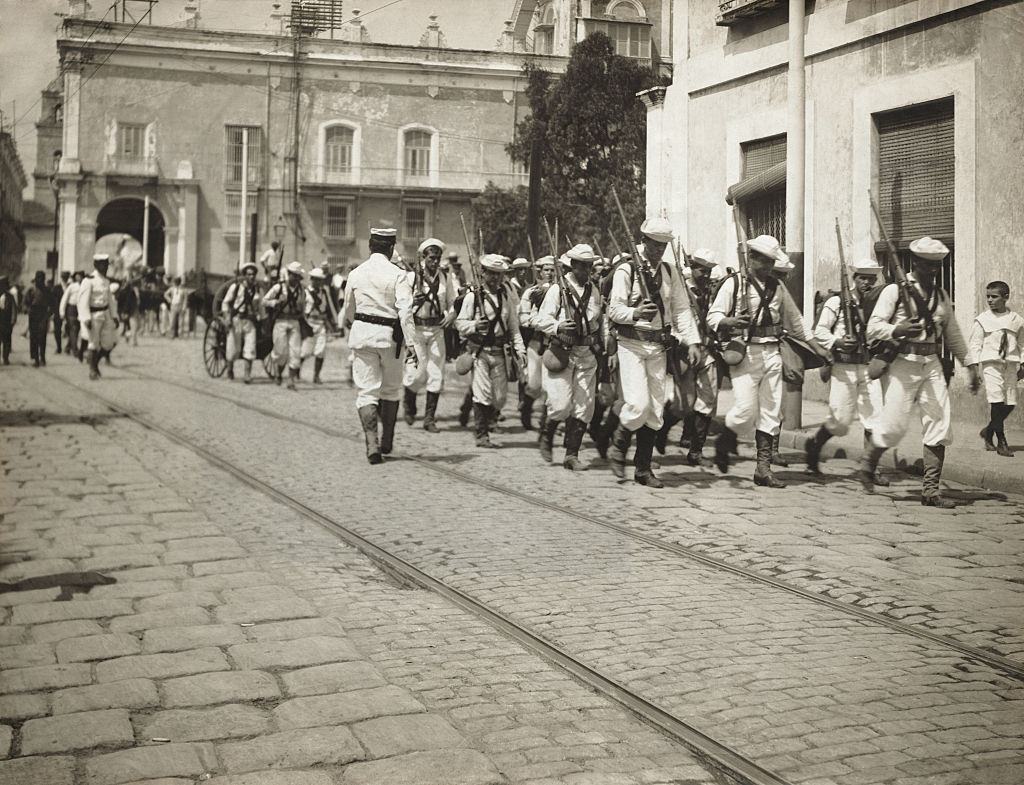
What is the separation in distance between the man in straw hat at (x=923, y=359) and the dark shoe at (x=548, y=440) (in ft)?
9.14

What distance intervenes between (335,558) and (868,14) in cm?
1095

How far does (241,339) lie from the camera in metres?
19.3

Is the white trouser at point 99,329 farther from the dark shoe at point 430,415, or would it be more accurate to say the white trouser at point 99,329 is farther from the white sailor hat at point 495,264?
the white sailor hat at point 495,264

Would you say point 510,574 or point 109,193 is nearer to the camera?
point 510,574

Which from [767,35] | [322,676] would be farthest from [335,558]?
[767,35]

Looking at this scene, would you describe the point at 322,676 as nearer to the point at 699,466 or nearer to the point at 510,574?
the point at 510,574

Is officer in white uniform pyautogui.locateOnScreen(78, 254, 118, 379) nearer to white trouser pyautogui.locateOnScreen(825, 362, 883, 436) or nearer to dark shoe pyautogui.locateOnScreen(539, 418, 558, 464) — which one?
dark shoe pyautogui.locateOnScreen(539, 418, 558, 464)

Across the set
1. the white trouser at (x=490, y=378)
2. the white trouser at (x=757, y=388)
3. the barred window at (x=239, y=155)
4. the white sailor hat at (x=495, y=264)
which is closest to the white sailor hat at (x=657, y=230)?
the white trouser at (x=757, y=388)

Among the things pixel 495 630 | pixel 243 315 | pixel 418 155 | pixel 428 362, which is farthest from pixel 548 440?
pixel 418 155

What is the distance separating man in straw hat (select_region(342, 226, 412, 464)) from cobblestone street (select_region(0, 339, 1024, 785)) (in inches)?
33.4

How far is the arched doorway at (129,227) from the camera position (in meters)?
47.3

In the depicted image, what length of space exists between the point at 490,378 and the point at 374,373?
1.87 meters

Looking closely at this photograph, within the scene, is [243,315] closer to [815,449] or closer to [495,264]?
[495,264]

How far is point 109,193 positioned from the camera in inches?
1836
